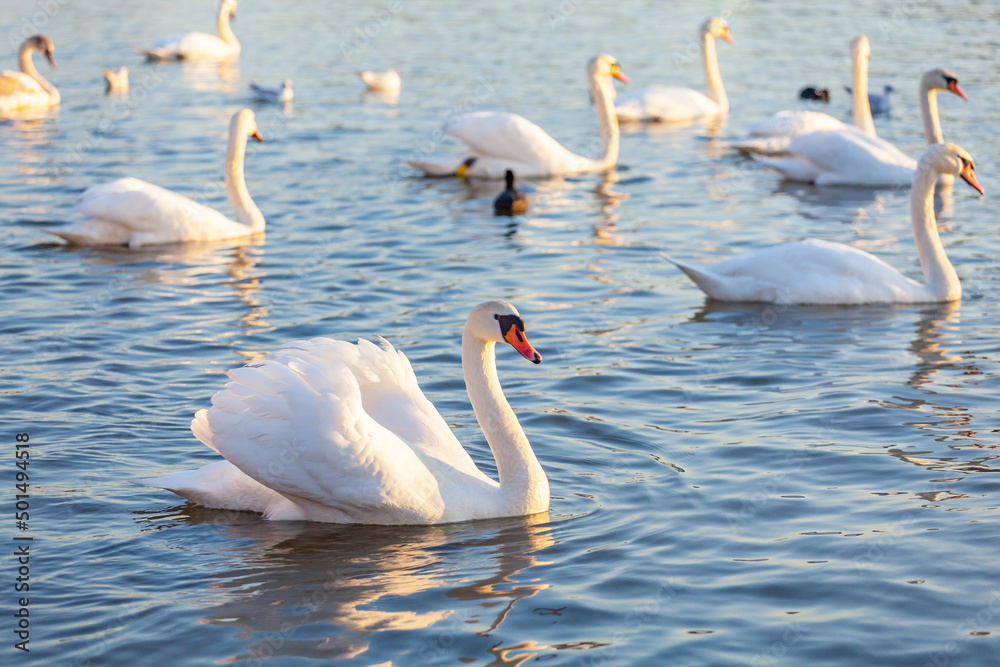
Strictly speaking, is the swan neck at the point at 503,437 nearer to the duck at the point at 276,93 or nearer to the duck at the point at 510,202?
the duck at the point at 510,202

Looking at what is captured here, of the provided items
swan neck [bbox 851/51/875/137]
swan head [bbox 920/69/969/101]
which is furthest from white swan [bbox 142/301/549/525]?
swan neck [bbox 851/51/875/137]

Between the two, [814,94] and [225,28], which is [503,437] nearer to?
[814,94]

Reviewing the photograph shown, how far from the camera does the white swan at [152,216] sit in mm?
12828

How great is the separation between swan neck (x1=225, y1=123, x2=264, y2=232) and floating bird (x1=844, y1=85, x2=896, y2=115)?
11219 mm

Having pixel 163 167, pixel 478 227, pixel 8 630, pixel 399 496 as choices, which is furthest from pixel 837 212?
pixel 8 630

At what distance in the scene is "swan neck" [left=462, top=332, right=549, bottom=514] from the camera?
6.70m

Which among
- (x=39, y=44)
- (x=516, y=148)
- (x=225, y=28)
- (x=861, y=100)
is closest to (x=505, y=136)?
(x=516, y=148)

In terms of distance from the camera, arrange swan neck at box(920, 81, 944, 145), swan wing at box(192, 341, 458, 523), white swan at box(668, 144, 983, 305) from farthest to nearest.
→ swan neck at box(920, 81, 944, 145)
white swan at box(668, 144, 983, 305)
swan wing at box(192, 341, 458, 523)

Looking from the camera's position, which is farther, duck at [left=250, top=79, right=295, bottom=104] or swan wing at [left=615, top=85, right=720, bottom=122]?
duck at [left=250, top=79, right=295, bottom=104]

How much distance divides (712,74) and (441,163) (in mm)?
6231

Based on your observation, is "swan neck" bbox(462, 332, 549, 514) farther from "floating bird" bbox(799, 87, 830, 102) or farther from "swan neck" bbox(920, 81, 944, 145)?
"floating bird" bbox(799, 87, 830, 102)

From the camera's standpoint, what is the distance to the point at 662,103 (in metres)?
20.6

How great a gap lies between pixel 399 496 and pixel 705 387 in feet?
10.1

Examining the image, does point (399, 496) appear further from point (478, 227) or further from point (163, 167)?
point (163, 167)
